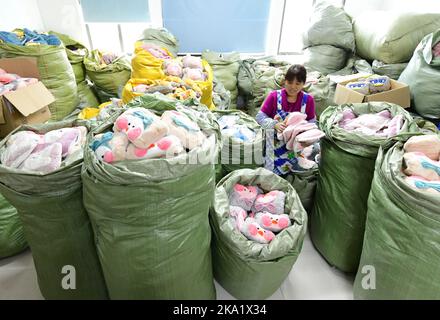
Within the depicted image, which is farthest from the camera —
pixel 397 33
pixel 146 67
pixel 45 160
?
pixel 397 33

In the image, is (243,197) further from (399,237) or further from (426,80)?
(426,80)

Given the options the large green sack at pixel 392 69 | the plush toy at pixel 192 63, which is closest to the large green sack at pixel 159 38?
the plush toy at pixel 192 63

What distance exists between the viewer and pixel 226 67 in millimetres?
2793

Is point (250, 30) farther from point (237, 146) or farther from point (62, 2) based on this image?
point (237, 146)

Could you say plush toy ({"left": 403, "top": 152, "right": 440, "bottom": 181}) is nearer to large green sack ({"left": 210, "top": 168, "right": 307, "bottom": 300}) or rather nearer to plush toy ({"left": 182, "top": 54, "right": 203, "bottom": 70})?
large green sack ({"left": 210, "top": 168, "right": 307, "bottom": 300})

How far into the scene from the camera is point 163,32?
2.71 m

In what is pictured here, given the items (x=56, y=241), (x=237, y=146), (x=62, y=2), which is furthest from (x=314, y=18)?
(x=56, y=241)

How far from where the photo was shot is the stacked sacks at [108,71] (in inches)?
94.0

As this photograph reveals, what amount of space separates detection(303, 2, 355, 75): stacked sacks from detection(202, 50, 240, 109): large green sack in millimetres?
730

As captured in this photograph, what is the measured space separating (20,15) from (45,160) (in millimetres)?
2354

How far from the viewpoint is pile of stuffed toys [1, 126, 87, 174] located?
0.95 meters

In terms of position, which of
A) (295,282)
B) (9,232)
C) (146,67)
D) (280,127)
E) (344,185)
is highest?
(146,67)

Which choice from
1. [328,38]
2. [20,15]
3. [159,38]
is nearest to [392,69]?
[328,38]

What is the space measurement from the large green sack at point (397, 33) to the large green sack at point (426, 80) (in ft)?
0.89
